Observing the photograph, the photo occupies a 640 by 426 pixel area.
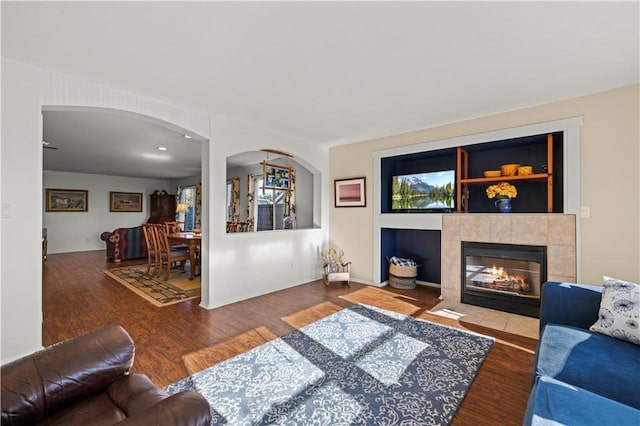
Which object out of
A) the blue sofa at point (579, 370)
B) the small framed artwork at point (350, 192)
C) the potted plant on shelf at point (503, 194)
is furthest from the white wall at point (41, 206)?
the blue sofa at point (579, 370)

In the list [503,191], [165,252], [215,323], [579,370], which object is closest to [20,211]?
[215,323]

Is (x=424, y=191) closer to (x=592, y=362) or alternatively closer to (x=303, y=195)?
(x=303, y=195)

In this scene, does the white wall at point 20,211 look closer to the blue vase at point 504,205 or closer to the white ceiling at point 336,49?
the white ceiling at point 336,49

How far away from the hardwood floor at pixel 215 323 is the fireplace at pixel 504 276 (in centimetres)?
59

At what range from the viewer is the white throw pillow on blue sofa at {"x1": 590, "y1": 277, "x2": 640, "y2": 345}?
167 centimetres

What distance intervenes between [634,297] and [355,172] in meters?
3.72

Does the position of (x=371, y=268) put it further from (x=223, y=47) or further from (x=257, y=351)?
(x=223, y=47)

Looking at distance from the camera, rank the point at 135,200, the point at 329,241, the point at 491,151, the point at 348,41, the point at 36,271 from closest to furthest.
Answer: the point at 348,41 < the point at 36,271 < the point at 491,151 < the point at 329,241 < the point at 135,200

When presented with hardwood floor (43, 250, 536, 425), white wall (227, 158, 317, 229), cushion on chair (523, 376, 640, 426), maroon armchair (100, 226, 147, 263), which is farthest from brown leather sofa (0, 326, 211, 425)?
maroon armchair (100, 226, 147, 263)

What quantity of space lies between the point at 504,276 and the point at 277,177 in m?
3.81

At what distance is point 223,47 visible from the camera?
6.89 ft

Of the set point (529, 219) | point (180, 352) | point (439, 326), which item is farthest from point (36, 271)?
point (529, 219)

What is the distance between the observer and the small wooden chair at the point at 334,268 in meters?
4.72

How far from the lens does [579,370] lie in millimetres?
1429
